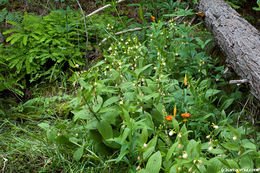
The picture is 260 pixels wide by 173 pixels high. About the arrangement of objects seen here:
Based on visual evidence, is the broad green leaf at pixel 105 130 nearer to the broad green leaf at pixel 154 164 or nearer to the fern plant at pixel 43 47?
the broad green leaf at pixel 154 164

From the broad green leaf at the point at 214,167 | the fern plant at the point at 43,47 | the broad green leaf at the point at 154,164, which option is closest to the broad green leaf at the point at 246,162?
the broad green leaf at the point at 214,167

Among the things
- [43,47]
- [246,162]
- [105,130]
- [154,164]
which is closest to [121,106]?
[105,130]

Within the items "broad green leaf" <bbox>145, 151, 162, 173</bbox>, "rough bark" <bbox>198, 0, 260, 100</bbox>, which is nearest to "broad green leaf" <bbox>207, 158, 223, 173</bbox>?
"broad green leaf" <bbox>145, 151, 162, 173</bbox>

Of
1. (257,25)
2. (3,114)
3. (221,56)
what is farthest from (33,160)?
(257,25)

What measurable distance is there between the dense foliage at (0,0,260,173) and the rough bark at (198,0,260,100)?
255mm

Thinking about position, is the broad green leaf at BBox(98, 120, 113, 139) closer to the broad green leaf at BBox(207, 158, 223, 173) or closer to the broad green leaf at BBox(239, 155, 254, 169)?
the broad green leaf at BBox(207, 158, 223, 173)

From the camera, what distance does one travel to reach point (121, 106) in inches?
73.7

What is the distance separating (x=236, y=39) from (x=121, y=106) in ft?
5.89

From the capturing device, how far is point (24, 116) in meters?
3.34

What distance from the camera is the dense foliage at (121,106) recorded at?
5.55 ft

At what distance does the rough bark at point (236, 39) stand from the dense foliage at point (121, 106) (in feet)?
0.84

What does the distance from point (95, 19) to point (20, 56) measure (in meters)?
1.60

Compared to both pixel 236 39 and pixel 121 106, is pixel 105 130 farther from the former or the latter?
pixel 236 39

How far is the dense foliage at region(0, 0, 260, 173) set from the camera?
1690 mm
